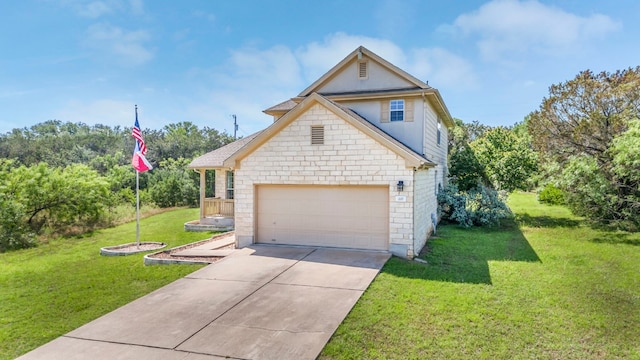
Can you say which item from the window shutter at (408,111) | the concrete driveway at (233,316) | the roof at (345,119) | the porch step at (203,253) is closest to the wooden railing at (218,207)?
the porch step at (203,253)

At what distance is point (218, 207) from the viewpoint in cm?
1855

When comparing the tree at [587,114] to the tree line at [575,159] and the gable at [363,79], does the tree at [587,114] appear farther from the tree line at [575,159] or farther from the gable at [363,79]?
the gable at [363,79]

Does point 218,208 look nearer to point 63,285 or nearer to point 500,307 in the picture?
point 63,285

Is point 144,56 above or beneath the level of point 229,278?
above

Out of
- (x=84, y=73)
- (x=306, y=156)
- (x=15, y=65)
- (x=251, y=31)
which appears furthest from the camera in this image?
(x=84, y=73)

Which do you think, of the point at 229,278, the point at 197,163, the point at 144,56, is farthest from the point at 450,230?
the point at 144,56

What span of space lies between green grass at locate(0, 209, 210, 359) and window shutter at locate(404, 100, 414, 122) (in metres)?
9.32

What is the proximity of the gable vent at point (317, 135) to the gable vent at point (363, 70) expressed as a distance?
4585mm

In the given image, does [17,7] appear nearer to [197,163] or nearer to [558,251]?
[197,163]

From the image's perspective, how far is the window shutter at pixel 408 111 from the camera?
14.1 metres

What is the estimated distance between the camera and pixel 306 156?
1173cm

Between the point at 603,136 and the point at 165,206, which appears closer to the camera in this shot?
the point at 603,136

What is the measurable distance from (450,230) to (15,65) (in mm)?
26267

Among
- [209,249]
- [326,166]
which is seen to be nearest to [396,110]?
[326,166]
